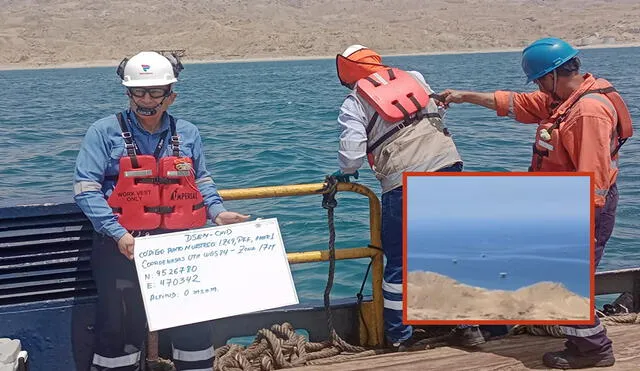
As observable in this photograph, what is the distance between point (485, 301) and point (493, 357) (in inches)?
15.1

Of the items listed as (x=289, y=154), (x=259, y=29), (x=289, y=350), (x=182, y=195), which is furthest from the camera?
Answer: (x=259, y=29)

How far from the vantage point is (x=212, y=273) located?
346cm

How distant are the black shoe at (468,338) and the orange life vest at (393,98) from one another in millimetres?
1087

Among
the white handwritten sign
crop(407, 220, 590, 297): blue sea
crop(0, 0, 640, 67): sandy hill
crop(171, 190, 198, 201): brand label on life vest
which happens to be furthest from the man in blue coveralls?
crop(0, 0, 640, 67): sandy hill

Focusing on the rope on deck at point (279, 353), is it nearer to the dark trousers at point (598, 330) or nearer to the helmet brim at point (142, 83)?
the dark trousers at point (598, 330)

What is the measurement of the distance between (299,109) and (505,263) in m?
20.9

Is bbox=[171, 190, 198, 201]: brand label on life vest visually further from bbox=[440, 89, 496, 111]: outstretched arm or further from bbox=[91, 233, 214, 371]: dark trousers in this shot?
bbox=[440, 89, 496, 111]: outstretched arm

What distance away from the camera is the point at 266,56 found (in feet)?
316

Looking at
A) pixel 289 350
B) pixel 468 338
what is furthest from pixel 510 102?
pixel 289 350

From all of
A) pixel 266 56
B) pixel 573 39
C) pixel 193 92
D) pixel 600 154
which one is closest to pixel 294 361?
pixel 600 154

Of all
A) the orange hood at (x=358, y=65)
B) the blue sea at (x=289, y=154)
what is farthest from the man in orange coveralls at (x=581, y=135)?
the orange hood at (x=358, y=65)

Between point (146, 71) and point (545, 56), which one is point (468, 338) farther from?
point (146, 71)

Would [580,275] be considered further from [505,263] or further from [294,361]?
[294,361]

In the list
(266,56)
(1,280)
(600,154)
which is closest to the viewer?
(600,154)
